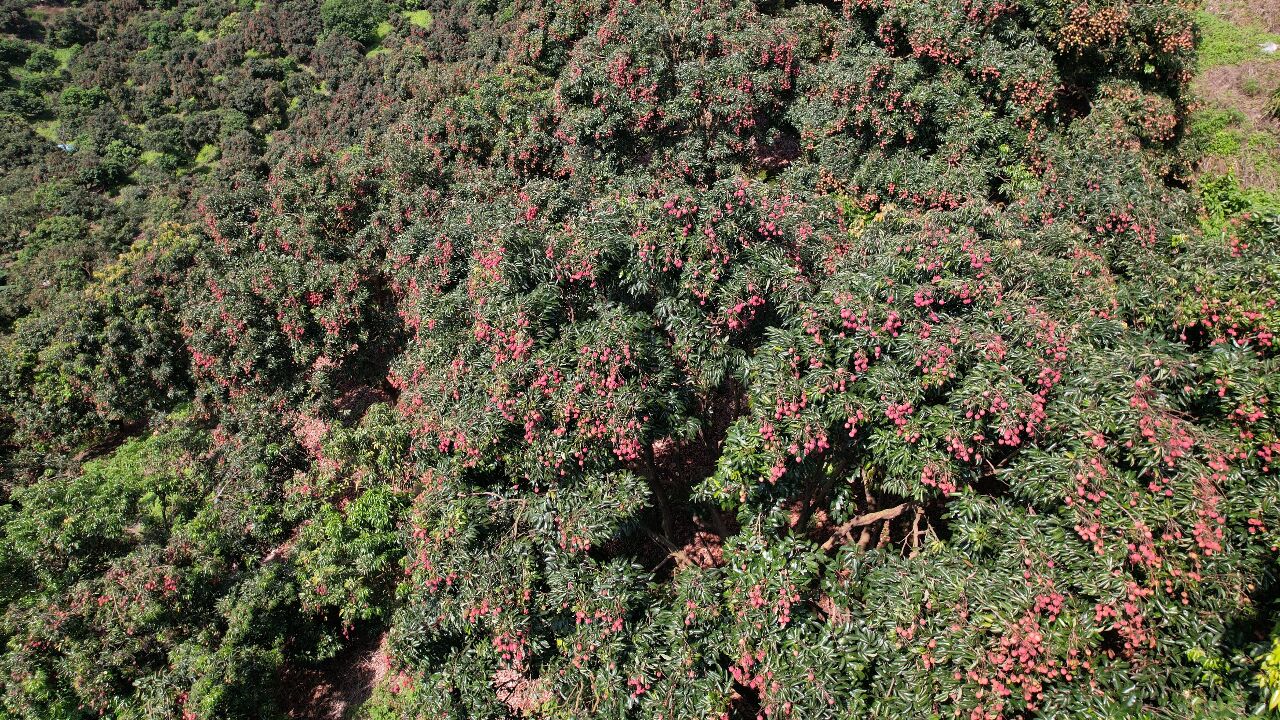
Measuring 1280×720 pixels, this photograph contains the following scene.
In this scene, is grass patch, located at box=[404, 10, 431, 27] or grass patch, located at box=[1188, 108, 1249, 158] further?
grass patch, located at box=[404, 10, 431, 27]

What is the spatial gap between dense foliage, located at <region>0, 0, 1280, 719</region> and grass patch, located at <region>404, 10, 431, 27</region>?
26.0m

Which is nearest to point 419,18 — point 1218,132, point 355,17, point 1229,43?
point 355,17

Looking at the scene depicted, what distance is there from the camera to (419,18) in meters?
40.6

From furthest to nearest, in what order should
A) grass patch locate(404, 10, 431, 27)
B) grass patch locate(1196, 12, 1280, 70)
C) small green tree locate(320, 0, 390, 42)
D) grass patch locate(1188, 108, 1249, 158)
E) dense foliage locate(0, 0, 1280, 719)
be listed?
small green tree locate(320, 0, 390, 42) < grass patch locate(404, 10, 431, 27) < grass patch locate(1196, 12, 1280, 70) < grass patch locate(1188, 108, 1249, 158) < dense foliage locate(0, 0, 1280, 719)

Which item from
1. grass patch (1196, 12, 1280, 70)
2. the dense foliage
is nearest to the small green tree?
the dense foliage

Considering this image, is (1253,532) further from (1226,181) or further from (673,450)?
(1226,181)

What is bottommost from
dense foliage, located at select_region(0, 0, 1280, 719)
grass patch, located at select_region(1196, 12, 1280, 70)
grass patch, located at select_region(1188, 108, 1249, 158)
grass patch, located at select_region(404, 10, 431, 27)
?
dense foliage, located at select_region(0, 0, 1280, 719)

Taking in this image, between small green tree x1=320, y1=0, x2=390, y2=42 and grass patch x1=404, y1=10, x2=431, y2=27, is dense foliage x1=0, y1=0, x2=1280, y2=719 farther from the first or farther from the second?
small green tree x1=320, y1=0, x2=390, y2=42

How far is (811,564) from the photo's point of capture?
6.52m

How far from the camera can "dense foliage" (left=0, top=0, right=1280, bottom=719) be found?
5715 millimetres

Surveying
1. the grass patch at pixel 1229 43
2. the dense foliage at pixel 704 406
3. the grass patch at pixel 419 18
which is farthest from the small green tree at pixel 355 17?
the grass patch at pixel 1229 43

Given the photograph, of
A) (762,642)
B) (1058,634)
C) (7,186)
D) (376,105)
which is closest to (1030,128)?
(1058,634)

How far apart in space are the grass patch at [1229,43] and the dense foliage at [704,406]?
155cm

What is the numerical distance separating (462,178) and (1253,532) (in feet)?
53.2
